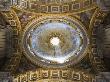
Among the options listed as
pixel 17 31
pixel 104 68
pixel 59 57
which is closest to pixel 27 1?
pixel 17 31

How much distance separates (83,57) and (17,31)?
258cm

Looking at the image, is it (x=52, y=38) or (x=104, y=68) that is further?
(x=52, y=38)

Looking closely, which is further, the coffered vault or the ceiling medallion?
the ceiling medallion

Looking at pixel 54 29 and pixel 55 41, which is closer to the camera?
pixel 54 29

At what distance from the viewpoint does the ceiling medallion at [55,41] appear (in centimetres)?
1593

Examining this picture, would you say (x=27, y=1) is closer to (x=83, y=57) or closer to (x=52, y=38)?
(x=52, y=38)

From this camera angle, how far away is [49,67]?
1581 centimetres

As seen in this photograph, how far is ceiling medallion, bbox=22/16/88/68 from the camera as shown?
52.3 feet

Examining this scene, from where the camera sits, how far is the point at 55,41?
16578 millimetres

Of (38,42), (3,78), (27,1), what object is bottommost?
(3,78)

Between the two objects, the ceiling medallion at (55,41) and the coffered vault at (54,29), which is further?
the ceiling medallion at (55,41)

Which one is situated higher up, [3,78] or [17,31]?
[17,31]

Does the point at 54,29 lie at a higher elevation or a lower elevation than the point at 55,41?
higher

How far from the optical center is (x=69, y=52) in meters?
16.3
